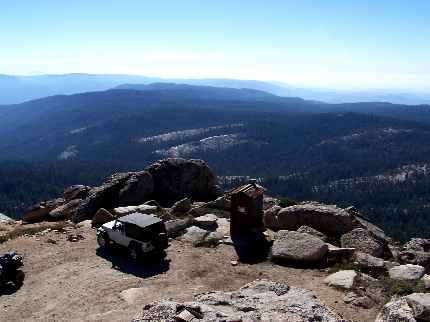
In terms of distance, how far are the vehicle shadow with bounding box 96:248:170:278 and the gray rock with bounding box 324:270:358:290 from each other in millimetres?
9227

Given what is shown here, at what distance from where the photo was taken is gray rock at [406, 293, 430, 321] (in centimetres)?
1883

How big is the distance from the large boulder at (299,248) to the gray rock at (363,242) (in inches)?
112

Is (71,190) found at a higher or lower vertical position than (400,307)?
lower

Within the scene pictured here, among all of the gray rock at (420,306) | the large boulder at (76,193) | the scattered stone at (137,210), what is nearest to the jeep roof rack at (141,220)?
the scattered stone at (137,210)

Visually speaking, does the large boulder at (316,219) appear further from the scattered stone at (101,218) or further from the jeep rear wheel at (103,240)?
the scattered stone at (101,218)

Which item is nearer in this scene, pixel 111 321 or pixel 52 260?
pixel 111 321

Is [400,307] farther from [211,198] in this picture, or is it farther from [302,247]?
[211,198]

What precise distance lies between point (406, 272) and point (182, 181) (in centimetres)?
2574

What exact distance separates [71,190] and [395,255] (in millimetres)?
34783

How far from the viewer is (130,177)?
47.2 m

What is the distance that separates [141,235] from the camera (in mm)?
30172

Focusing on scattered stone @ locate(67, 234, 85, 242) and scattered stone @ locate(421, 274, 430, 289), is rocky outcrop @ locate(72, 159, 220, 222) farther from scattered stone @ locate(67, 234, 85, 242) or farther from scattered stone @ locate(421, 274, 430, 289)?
scattered stone @ locate(421, 274, 430, 289)

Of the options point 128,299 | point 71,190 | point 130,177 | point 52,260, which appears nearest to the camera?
point 128,299

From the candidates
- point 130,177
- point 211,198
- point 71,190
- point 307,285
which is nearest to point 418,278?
point 307,285
